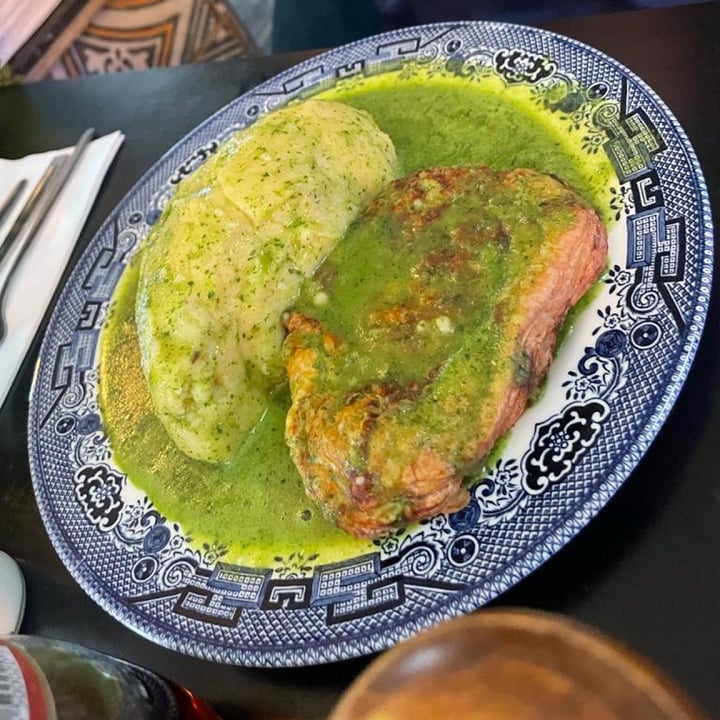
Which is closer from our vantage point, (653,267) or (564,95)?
(653,267)

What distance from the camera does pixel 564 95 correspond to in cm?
169

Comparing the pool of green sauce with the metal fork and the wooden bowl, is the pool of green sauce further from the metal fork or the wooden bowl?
the wooden bowl

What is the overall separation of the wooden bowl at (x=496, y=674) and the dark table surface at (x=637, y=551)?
0.54 metres

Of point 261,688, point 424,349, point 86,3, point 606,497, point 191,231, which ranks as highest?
point 86,3

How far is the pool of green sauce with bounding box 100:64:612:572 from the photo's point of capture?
146cm

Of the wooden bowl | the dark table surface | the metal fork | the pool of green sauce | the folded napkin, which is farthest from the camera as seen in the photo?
the metal fork

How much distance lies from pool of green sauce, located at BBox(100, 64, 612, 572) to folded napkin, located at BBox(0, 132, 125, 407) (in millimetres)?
307

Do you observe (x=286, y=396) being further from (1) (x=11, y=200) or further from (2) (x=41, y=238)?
(1) (x=11, y=200)

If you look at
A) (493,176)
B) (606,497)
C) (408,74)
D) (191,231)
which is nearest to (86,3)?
(408,74)

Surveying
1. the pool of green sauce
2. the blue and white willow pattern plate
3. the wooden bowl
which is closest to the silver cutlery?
the pool of green sauce

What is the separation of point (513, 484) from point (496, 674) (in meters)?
0.63

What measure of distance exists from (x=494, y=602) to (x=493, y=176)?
76 cm

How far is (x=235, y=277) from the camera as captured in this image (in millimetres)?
1548

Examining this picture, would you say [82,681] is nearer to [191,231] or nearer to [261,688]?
[261,688]
